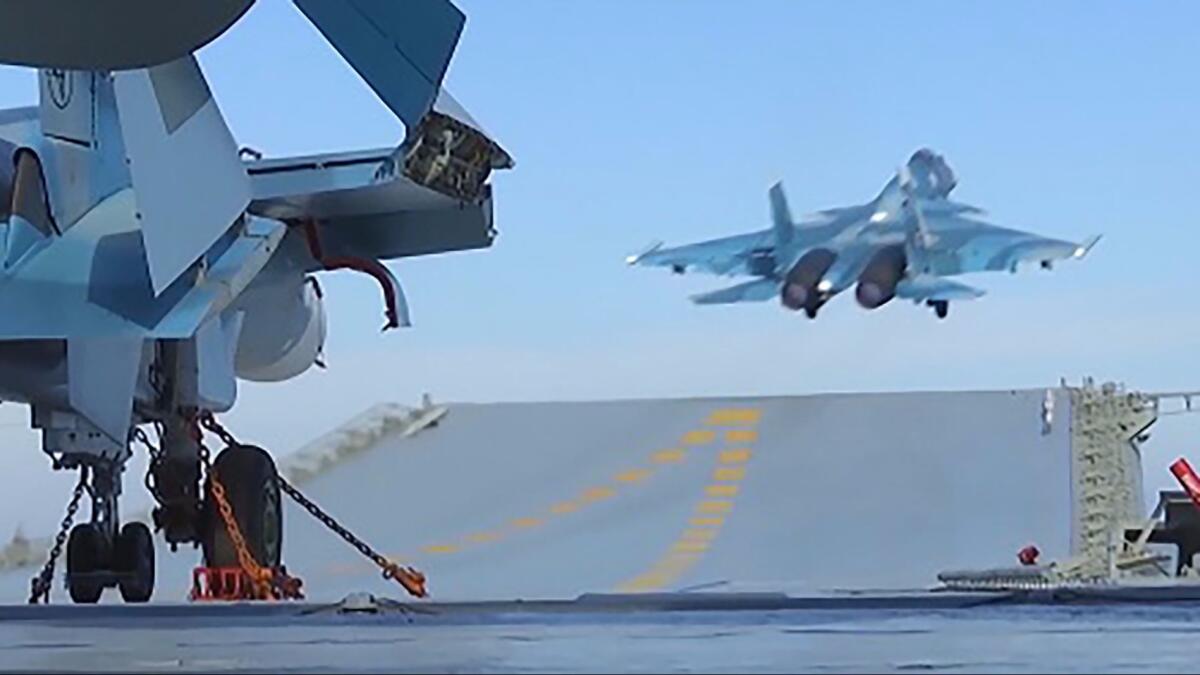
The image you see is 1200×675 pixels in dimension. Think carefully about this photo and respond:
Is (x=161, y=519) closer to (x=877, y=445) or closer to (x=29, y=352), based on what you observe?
(x=29, y=352)

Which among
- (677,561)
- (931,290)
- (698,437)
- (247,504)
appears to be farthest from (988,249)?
(247,504)

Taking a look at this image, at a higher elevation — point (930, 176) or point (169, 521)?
point (930, 176)

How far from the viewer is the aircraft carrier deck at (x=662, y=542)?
13.9 feet

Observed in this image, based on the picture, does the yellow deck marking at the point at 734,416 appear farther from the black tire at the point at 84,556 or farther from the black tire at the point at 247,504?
the black tire at the point at 84,556

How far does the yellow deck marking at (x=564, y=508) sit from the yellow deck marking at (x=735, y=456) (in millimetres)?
2638

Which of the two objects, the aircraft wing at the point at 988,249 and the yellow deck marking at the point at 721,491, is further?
the aircraft wing at the point at 988,249

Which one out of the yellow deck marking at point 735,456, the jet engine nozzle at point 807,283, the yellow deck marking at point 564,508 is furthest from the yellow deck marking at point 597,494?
the jet engine nozzle at point 807,283

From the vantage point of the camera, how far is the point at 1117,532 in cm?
2288

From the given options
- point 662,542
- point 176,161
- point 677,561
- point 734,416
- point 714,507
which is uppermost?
point 734,416

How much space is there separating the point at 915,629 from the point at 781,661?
1177mm

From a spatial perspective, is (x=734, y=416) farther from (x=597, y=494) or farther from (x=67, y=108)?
(x=67, y=108)

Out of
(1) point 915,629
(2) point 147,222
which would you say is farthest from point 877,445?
(1) point 915,629

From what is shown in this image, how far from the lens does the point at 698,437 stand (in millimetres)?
30219

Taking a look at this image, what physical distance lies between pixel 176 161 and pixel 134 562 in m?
5.54
